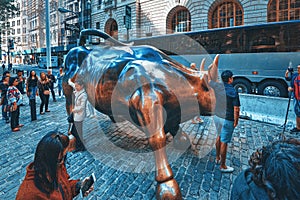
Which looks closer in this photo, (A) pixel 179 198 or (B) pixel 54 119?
(A) pixel 179 198

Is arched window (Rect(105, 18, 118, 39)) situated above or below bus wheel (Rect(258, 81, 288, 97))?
above

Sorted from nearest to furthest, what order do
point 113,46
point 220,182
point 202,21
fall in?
point 220,182, point 113,46, point 202,21

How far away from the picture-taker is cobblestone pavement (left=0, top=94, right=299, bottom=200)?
3070 mm

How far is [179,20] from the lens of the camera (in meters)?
25.4

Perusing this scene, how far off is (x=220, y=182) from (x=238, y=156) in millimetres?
1186

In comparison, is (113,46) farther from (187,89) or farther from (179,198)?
(179,198)

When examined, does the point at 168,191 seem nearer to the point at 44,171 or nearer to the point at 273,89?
the point at 44,171

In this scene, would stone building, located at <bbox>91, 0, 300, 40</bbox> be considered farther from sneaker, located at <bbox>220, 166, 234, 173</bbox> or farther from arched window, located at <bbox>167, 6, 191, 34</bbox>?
sneaker, located at <bbox>220, 166, 234, 173</bbox>

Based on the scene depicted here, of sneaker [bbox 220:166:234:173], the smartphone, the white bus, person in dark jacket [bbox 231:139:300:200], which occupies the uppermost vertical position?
the white bus

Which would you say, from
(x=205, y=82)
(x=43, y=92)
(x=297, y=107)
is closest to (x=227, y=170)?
(x=205, y=82)

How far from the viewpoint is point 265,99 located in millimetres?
7035

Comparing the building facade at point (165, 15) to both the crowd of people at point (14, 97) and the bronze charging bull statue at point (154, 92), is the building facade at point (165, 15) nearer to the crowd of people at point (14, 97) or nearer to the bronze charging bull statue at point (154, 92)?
the crowd of people at point (14, 97)

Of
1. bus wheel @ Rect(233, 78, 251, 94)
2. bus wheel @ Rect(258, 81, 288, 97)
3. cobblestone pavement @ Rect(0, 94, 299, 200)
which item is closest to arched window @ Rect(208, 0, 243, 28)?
bus wheel @ Rect(233, 78, 251, 94)

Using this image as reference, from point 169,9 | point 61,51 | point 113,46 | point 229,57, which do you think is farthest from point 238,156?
point 61,51
